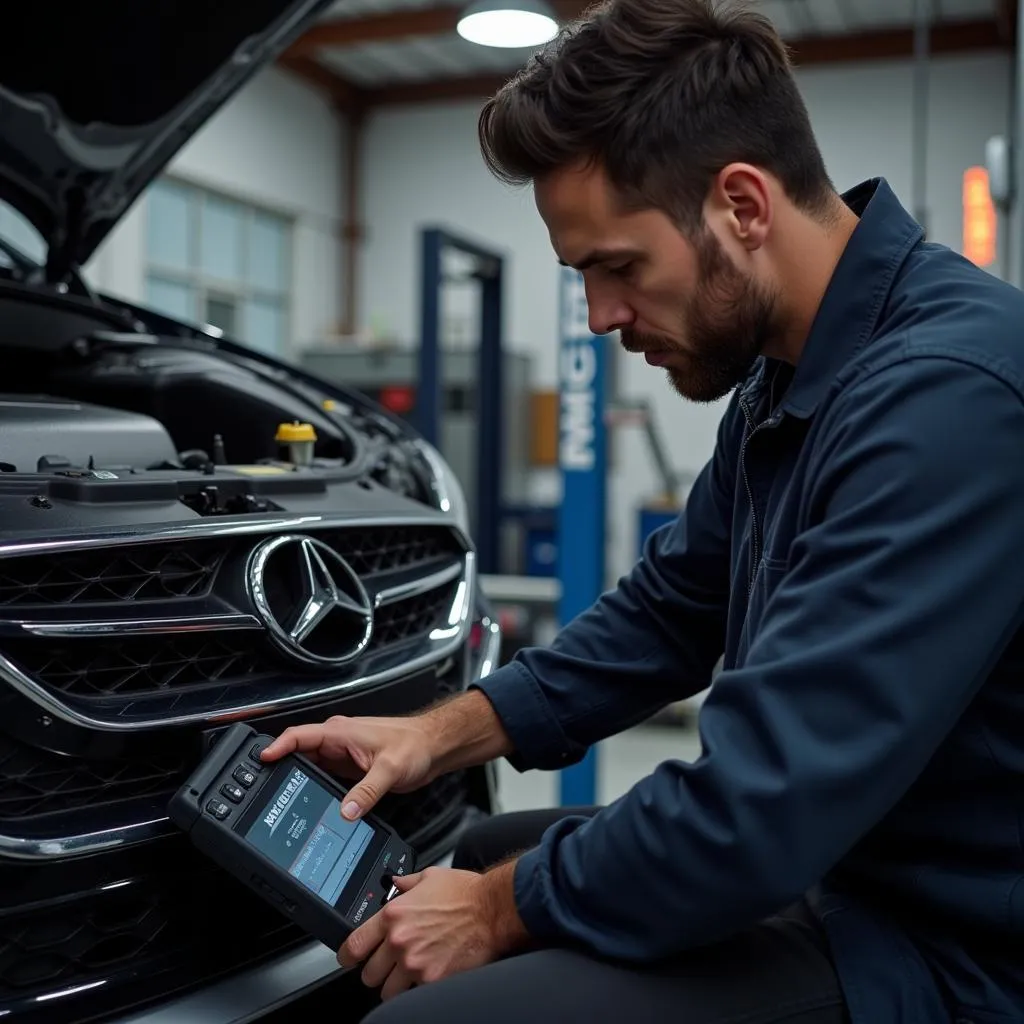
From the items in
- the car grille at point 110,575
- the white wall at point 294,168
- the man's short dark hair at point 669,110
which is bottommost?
the car grille at point 110,575

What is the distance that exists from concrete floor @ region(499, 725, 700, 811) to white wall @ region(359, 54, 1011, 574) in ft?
13.9

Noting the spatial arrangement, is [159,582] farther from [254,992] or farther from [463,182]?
[463,182]

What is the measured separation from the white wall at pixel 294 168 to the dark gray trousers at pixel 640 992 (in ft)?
25.5

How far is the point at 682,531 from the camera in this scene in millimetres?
1436

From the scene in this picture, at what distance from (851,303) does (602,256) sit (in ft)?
0.76

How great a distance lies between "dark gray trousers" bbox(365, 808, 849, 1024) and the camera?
0.93 meters

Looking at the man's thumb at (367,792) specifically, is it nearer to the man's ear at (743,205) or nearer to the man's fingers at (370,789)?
the man's fingers at (370,789)

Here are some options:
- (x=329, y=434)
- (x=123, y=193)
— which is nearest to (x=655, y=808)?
(x=329, y=434)

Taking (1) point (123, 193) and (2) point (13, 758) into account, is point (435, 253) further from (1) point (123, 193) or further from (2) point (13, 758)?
(2) point (13, 758)

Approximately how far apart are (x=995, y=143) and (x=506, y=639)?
266cm

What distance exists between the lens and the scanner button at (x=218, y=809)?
106 cm

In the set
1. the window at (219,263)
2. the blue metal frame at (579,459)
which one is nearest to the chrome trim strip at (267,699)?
the blue metal frame at (579,459)

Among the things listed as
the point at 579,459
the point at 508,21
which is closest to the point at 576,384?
the point at 579,459

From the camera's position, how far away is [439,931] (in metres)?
1.02
